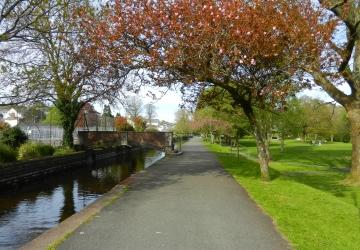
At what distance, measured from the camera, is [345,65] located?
1695 cm

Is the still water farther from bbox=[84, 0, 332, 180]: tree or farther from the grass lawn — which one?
the grass lawn

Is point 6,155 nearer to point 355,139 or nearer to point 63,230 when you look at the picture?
point 63,230

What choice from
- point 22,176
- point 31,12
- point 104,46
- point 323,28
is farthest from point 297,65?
point 22,176

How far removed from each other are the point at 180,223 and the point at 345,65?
1021 centimetres

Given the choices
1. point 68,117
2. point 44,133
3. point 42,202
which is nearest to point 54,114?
point 44,133

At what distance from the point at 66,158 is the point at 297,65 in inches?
824

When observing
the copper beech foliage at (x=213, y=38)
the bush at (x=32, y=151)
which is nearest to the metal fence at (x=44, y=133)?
the bush at (x=32, y=151)

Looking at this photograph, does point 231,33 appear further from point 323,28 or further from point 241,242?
point 241,242

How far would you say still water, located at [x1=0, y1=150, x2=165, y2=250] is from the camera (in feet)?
39.4

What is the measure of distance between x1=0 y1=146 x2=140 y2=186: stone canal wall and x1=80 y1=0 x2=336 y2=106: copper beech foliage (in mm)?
9118

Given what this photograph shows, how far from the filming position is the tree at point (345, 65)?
15938 mm

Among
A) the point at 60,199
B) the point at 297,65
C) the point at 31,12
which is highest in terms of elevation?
the point at 31,12

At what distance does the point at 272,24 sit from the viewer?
553 inches

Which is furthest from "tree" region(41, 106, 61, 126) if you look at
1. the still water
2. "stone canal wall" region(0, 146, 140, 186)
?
the still water
